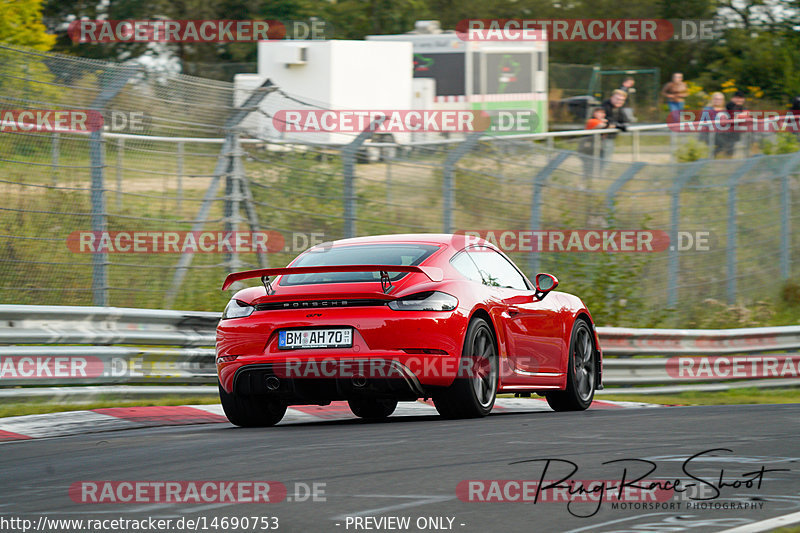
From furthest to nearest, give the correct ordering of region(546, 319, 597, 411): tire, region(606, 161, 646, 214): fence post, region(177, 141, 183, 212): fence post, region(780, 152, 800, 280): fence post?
region(780, 152, 800, 280): fence post < region(606, 161, 646, 214): fence post < region(177, 141, 183, 212): fence post < region(546, 319, 597, 411): tire

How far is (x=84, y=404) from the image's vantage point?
10.0 metres

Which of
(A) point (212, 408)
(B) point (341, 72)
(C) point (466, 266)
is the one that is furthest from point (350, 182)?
(B) point (341, 72)

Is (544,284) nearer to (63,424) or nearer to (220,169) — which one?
(63,424)

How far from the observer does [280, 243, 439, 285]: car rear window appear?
879 cm

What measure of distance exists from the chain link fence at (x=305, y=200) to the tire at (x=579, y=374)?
292 centimetres

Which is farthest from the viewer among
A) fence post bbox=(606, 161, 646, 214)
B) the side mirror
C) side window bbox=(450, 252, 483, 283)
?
fence post bbox=(606, 161, 646, 214)

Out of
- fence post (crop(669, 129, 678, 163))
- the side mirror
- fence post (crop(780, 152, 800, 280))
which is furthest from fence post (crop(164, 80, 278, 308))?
fence post (crop(669, 129, 678, 163))

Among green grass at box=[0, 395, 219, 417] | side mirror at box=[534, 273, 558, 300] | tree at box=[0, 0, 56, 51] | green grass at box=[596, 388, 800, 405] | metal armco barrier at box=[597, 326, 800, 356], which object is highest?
tree at box=[0, 0, 56, 51]

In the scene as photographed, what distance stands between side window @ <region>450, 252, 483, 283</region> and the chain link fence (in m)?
3.21

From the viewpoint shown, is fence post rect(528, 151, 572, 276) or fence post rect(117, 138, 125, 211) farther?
fence post rect(528, 151, 572, 276)

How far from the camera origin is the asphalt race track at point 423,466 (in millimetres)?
5184

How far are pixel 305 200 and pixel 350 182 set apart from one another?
52cm

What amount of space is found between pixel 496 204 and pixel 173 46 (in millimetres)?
28629

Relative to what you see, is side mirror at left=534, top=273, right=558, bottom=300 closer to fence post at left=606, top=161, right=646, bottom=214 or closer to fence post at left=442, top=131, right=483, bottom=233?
fence post at left=442, top=131, right=483, bottom=233
